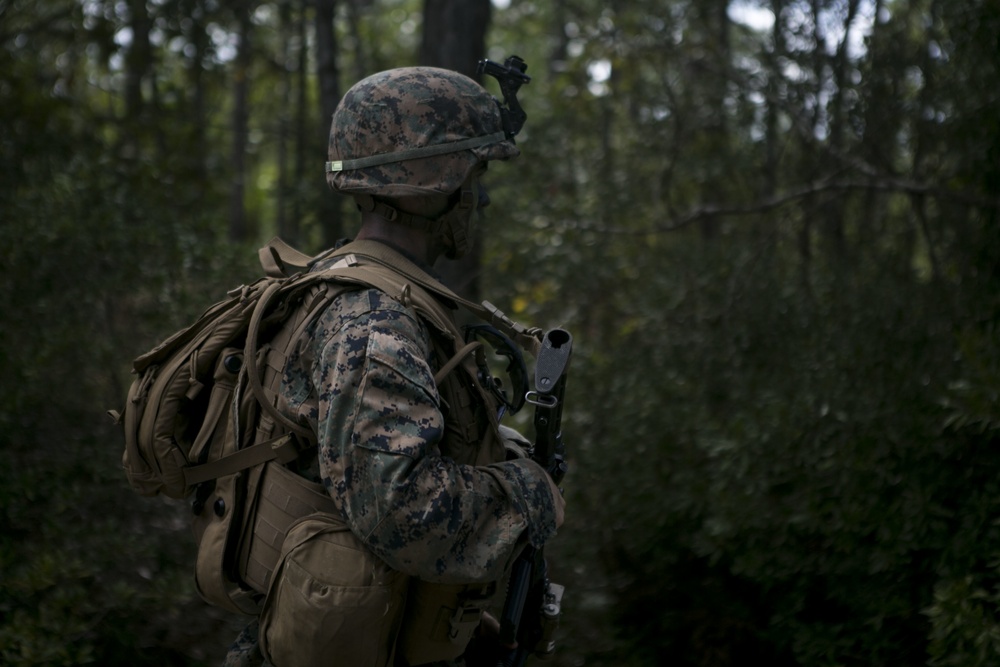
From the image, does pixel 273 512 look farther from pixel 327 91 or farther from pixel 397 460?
pixel 327 91

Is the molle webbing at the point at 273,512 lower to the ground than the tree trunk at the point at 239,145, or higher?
lower

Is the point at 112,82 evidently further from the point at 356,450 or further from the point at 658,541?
the point at 356,450

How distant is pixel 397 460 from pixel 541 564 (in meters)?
0.82

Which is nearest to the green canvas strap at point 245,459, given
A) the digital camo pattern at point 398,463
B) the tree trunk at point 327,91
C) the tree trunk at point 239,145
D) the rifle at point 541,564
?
the digital camo pattern at point 398,463

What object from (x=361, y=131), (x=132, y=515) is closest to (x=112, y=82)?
(x=132, y=515)

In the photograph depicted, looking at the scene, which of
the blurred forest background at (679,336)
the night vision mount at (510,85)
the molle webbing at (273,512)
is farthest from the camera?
the blurred forest background at (679,336)

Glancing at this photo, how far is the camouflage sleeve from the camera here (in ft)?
6.33

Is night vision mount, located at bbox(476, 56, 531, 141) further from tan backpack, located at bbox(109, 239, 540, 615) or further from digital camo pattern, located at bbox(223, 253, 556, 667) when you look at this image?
digital camo pattern, located at bbox(223, 253, 556, 667)

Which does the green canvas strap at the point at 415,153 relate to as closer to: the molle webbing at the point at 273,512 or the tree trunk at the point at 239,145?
the molle webbing at the point at 273,512

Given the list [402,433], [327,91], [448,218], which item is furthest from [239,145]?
[402,433]

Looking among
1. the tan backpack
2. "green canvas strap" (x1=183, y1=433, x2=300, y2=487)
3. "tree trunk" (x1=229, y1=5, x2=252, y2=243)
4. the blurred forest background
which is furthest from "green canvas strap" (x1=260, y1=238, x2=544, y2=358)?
"tree trunk" (x1=229, y1=5, x2=252, y2=243)

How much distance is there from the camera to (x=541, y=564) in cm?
258

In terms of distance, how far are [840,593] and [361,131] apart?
2732 millimetres

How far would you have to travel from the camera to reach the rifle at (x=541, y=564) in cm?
225
